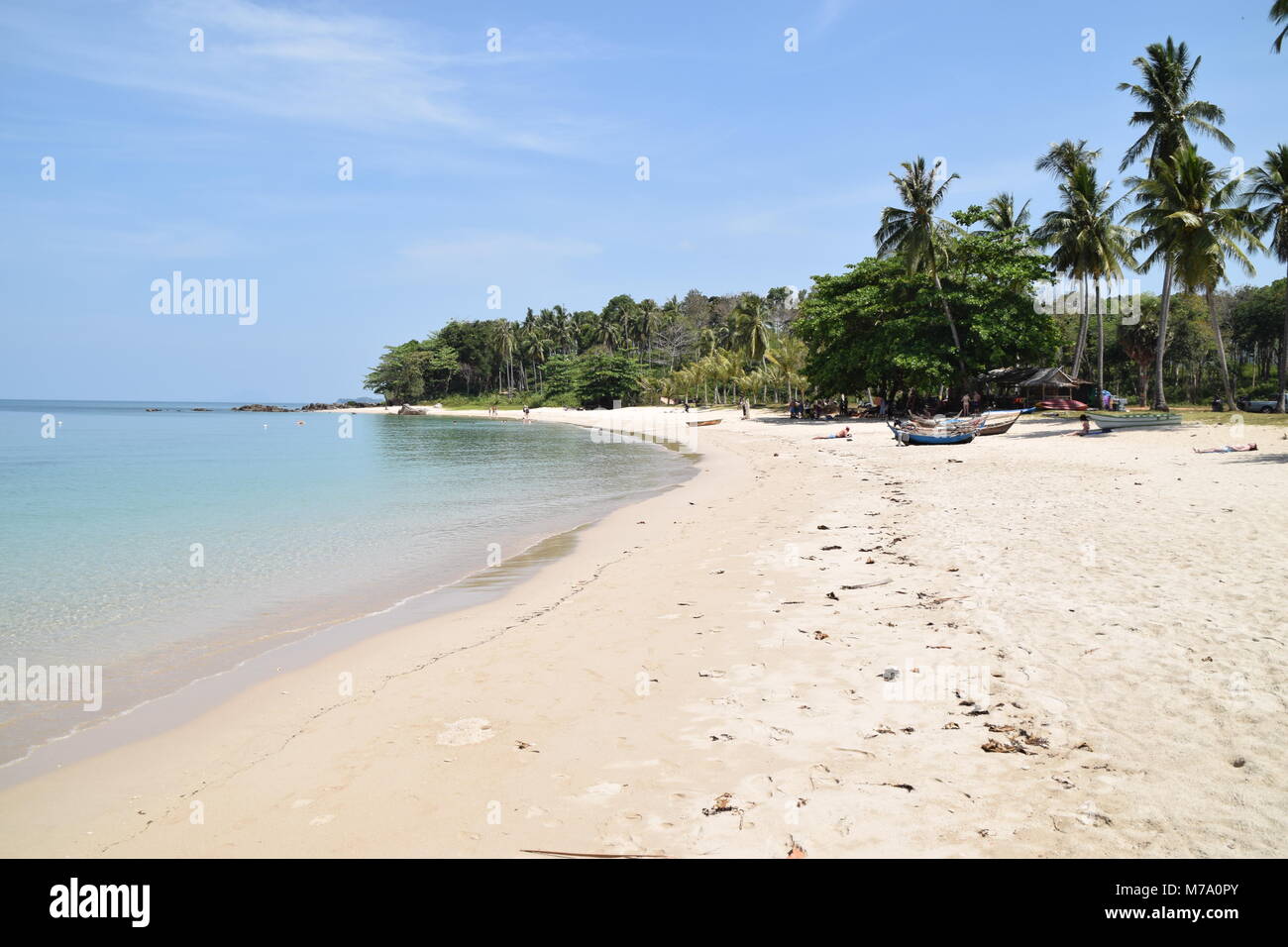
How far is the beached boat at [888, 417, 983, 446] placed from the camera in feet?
97.9

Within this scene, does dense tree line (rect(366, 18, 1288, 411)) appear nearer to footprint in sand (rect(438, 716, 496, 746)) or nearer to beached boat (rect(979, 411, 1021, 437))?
beached boat (rect(979, 411, 1021, 437))

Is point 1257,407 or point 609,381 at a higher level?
point 609,381

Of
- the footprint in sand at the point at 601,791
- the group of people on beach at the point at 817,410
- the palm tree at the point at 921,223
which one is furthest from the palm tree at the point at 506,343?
the footprint in sand at the point at 601,791

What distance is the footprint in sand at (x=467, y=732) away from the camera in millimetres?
5250

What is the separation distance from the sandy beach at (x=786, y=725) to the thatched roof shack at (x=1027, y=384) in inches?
1476

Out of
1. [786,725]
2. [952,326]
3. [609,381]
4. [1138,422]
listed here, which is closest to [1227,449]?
[1138,422]

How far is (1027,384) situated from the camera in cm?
4394

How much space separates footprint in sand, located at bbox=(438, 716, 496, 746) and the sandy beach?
0.08 ft

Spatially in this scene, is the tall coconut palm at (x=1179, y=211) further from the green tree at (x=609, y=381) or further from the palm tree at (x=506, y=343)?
the palm tree at (x=506, y=343)

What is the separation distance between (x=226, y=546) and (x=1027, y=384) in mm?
43483

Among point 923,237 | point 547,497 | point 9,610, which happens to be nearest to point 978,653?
point 9,610

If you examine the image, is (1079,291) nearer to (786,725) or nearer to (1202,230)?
(1202,230)

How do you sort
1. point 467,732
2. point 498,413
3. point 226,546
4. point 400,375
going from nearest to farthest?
point 467,732
point 226,546
point 498,413
point 400,375
